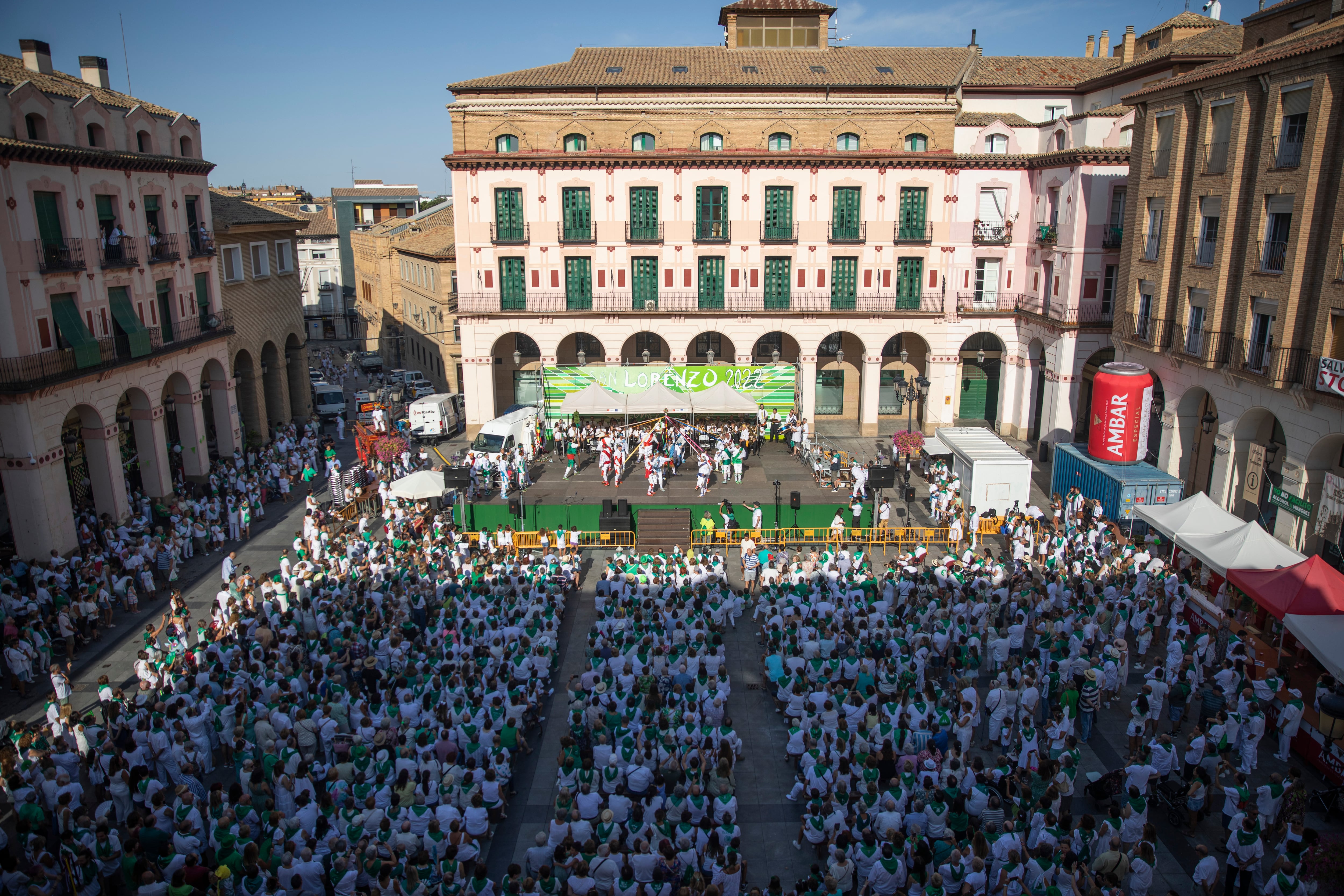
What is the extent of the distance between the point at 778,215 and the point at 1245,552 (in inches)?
979

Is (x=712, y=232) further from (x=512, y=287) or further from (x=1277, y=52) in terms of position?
(x=1277, y=52)

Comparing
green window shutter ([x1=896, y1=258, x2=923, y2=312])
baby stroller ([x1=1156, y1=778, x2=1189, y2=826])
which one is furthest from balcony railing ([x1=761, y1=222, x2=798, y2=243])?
baby stroller ([x1=1156, y1=778, x2=1189, y2=826])

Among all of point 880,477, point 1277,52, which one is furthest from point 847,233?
point 1277,52

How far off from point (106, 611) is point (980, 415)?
126 ft

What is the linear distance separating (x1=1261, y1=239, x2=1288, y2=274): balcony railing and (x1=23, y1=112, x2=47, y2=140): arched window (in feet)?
122

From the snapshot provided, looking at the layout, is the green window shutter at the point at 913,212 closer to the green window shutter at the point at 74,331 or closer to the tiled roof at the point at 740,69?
the tiled roof at the point at 740,69

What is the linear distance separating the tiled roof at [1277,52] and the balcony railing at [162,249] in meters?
36.5

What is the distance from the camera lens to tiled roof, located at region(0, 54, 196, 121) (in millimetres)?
27188

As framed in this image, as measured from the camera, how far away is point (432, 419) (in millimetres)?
41812

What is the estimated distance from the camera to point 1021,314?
1596 inches

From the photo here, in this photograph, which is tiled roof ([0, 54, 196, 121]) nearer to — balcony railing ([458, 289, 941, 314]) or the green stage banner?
balcony railing ([458, 289, 941, 314])

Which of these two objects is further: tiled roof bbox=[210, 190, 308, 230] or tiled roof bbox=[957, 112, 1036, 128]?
tiled roof bbox=[957, 112, 1036, 128]

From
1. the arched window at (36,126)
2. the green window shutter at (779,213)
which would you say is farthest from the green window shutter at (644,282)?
the arched window at (36,126)

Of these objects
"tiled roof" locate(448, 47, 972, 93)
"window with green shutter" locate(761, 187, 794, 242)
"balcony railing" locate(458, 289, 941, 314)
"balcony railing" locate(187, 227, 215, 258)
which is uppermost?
"tiled roof" locate(448, 47, 972, 93)
